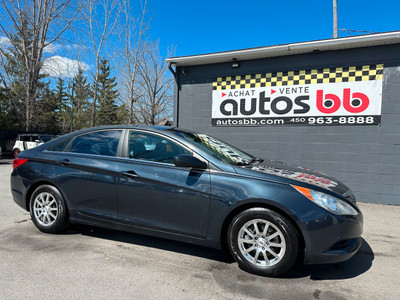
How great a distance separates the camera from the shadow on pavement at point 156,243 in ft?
10.8

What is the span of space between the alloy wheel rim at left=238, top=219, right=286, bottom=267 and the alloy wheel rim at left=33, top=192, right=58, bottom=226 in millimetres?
2546

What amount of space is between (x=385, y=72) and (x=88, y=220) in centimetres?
669

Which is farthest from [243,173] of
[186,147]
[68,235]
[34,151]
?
[34,151]

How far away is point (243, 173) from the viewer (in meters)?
2.90

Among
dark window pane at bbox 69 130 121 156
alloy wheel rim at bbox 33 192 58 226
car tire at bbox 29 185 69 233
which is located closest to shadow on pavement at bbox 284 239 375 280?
dark window pane at bbox 69 130 121 156

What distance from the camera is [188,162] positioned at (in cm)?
294

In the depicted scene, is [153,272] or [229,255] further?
[229,255]

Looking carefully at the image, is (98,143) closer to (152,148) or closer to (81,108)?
(152,148)

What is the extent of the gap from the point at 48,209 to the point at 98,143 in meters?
1.14

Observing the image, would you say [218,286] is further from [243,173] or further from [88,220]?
[88,220]

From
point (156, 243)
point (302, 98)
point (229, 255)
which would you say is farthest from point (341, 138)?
point (156, 243)

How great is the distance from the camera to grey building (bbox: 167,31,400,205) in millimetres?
6160

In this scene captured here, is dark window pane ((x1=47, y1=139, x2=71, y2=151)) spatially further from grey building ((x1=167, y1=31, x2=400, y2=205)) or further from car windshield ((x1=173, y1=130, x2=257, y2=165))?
grey building ((x1=167, y1=31, x2=400, y2=205))

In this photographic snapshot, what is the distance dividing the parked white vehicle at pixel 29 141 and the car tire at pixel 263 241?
47.6 feet
